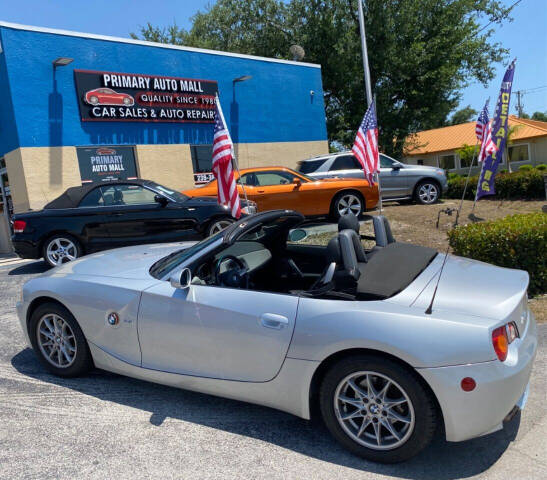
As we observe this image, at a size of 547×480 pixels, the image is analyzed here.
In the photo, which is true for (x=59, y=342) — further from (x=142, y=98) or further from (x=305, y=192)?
(x=142, y=98)

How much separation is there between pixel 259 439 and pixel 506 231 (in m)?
4.56

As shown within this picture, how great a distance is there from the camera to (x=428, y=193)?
13.8 metres

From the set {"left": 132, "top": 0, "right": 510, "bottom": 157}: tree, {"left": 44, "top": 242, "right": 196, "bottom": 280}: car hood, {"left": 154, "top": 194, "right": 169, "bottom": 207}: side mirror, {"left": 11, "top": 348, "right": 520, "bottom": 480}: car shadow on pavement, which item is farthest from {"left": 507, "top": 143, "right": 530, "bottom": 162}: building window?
{"left": 11, "top": 348, "right": 520, "bottom": 480}: car shadow on pavement

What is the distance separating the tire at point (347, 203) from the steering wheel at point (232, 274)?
770 centimetres

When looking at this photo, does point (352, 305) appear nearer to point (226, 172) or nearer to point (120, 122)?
point (226, 172)

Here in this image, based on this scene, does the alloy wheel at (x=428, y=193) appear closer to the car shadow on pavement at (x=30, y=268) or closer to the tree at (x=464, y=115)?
the car shadow on pavement at (x=30, y=268)

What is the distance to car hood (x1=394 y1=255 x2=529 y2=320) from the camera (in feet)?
9.07

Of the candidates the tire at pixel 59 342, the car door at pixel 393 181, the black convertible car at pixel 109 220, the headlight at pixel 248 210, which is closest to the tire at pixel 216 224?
the black convertible car at pixel 109 220

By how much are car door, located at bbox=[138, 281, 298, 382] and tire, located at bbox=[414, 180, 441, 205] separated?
1143 centimetres

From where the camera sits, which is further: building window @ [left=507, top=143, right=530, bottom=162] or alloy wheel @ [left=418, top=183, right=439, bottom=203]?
building window @ [left=507, top=143, right=530, bottom=162]

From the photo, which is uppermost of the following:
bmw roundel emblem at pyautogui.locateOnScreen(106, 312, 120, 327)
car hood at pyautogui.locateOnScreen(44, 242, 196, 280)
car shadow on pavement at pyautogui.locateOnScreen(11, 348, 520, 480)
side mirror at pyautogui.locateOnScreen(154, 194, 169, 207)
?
side mirror at pyautogui.locateOnScreen(154, 194, 169, 207)

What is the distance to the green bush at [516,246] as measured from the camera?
6020mm

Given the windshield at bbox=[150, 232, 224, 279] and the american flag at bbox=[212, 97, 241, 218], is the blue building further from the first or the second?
the windshield at bbox=[150, 232, 224, 279]

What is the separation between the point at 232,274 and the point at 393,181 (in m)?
10.7
